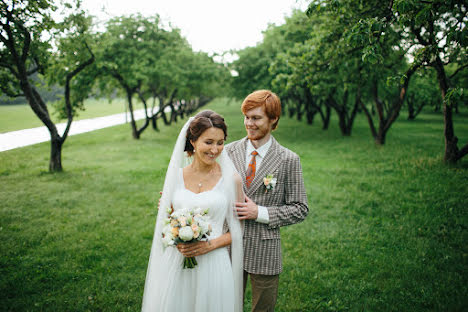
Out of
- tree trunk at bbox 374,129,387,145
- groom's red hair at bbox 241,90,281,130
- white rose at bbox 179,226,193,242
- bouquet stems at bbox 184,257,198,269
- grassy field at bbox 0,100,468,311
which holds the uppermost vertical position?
groom's red hair at bbox 241,90,281,130

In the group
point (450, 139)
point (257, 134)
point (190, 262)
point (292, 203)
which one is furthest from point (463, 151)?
point (190, 262)

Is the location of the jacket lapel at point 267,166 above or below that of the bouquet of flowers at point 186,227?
above

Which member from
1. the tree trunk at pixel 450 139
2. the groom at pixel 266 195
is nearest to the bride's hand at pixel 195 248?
the groom at pixel 266 195

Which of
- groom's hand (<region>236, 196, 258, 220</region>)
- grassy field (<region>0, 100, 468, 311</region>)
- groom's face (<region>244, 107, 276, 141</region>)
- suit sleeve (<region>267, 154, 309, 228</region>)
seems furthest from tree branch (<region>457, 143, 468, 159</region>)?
groom's hand (<region>236, 196, 258, 220</region>)

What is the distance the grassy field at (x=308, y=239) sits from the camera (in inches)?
173

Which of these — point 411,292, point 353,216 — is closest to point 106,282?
point 411,292

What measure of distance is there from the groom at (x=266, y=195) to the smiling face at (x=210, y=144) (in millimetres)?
312

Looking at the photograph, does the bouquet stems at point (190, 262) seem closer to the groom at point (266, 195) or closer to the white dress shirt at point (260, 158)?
the groom at point (266, 195)

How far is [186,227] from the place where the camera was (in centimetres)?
237

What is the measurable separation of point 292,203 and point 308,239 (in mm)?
3713

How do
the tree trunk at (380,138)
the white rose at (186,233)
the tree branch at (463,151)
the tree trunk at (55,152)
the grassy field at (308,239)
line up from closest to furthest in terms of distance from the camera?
the white rose at (186,233) < the grassy field at (308,239) < the tree branch at (463,151) < the tree trunk at (55,152) < the tree trunk at (380,138)

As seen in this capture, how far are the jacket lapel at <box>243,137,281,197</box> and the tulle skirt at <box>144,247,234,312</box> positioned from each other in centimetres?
71

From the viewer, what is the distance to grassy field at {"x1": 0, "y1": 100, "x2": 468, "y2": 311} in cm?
441

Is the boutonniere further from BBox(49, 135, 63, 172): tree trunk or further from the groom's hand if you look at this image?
BBox(49, 135, 63, 172): tree trunk
